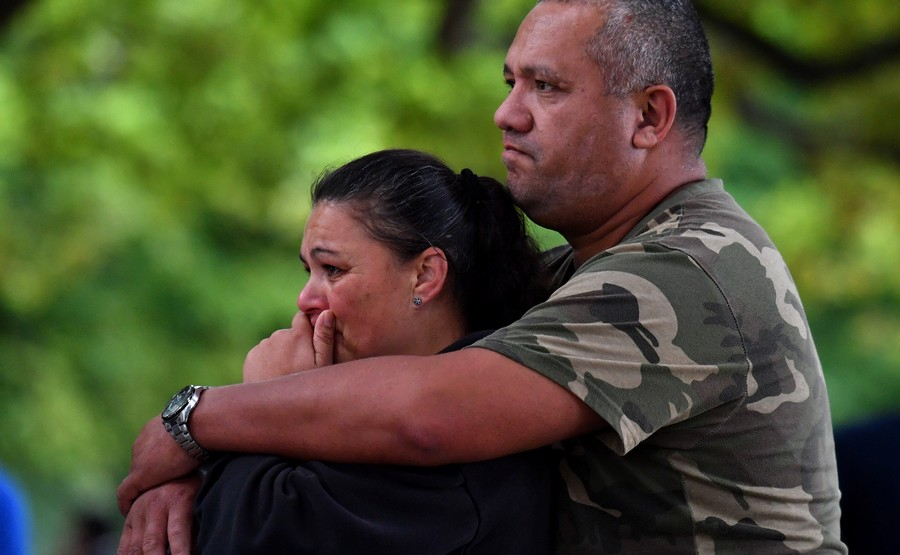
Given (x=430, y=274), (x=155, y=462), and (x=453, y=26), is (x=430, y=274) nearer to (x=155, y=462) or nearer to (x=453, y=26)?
(x=155, y=462)

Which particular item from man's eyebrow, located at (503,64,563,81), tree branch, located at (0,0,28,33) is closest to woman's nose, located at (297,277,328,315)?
man's eyebrow, located at (503,64,563,81)

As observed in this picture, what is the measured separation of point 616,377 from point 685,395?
0.52 ft

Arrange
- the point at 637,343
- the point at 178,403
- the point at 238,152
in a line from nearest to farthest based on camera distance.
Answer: the point at 637,343, the point at 178,403, the point at 238,152

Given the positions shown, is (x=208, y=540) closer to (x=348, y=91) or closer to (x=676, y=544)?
(x=676, y=544)

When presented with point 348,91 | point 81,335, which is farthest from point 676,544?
point 81,335

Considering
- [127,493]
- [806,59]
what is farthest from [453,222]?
[806,59]

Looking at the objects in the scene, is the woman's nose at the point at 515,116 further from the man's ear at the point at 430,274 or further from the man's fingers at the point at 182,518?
the man's fingers at the point at 182,518

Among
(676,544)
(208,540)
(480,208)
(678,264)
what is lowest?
(676,544)

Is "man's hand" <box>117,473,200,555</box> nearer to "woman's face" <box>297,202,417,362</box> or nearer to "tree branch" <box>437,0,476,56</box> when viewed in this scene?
"woman's face" <box>297,202,417,362</box>

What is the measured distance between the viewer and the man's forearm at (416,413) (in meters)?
2.40

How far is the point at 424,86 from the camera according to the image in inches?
332

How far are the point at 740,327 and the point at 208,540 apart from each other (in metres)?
1.16

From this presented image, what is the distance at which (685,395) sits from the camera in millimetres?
2514

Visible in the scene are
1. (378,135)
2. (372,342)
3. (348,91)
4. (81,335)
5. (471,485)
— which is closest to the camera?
(471,485)
